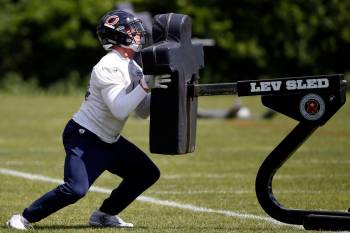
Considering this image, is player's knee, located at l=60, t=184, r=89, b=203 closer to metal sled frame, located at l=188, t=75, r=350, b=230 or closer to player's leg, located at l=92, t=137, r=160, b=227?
player's leg, located at l=92, t=137, r=160, b=227

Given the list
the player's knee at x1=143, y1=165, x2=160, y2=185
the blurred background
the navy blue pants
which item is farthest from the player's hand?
the blurred background

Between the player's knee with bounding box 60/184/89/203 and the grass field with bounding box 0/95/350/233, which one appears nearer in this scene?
the player's knee with bounding box 60/184/89/203

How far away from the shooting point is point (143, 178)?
809 cm

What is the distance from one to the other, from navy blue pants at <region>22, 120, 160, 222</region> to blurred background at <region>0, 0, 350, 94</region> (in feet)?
107

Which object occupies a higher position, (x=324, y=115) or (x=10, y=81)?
(x=324, y=115)

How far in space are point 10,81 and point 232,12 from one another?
9.94m

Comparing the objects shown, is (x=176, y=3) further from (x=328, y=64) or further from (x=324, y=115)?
(x=324, y=115)

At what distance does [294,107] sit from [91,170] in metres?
1.64

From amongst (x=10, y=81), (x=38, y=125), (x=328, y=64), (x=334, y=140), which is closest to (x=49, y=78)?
(x=10, y=81)

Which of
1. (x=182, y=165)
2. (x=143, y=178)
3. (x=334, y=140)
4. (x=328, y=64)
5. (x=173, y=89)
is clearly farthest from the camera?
(x=328, y=64)

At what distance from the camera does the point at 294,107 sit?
7.50 m

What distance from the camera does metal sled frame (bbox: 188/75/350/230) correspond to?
7.35 metres

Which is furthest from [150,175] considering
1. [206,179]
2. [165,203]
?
[206,179]

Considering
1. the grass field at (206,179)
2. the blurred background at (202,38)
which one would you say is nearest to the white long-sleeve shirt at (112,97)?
the grass field at (206,179)
